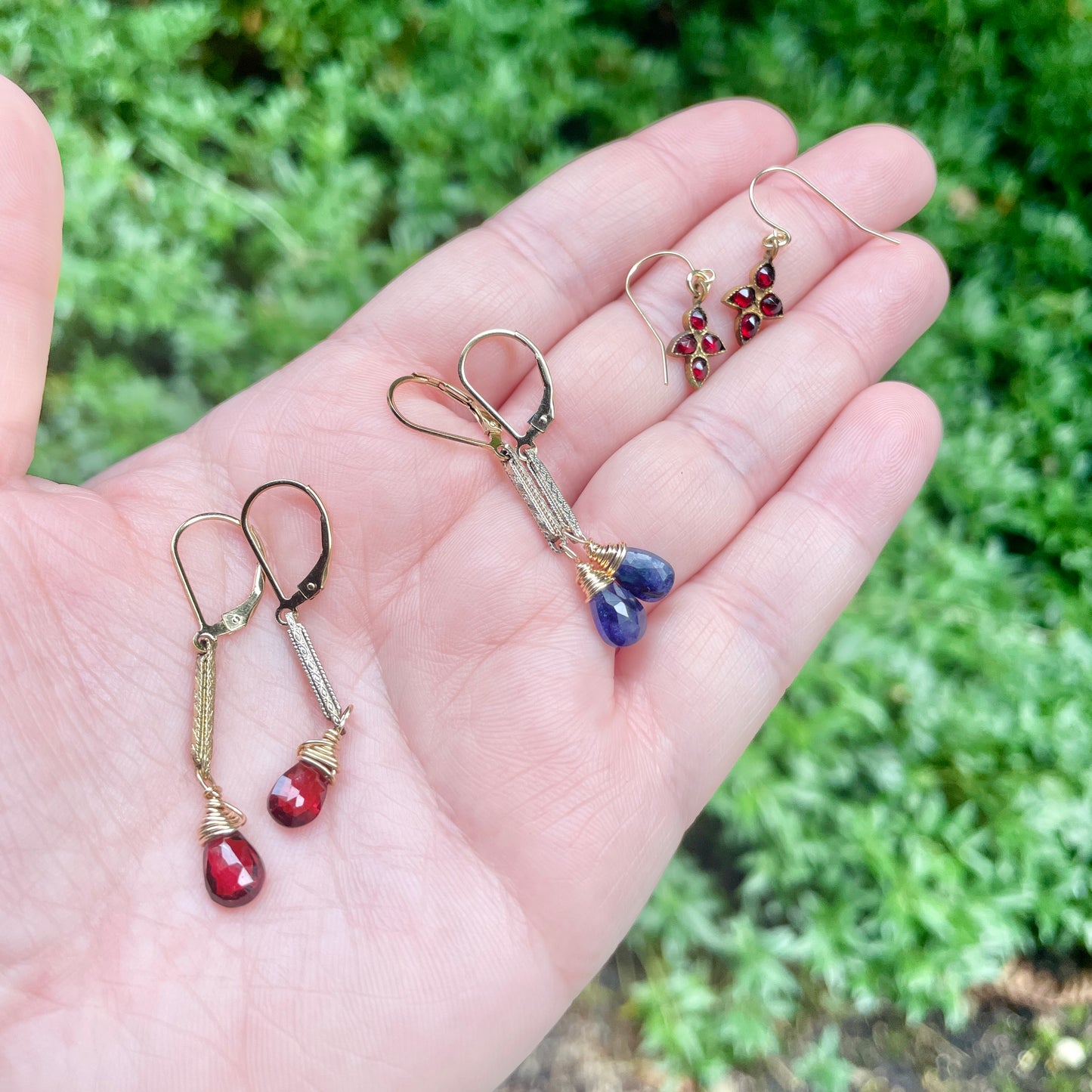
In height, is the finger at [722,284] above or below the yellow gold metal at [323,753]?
above

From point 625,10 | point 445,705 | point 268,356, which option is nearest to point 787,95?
point 625,10

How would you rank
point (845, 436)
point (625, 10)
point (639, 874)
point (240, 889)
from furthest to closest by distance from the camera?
point (625, 10)
point (845, 436)
point (639, 874)
point (240, 889)

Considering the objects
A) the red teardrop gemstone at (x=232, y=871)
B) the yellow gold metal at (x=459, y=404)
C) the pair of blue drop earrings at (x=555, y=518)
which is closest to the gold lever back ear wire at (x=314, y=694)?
the red teardrop gemstone at (x=232, y=871)

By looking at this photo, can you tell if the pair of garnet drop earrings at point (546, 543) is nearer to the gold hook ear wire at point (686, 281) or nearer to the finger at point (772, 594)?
the gold hook ear wire at point (686, 281)

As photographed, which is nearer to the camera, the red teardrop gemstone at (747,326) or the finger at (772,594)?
the finger at (772,594)

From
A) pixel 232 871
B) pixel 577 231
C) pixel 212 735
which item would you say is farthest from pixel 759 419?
pixel 232 871

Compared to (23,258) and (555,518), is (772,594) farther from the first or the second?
(23,258)

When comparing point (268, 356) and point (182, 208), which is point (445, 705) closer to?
point (268, 356)
